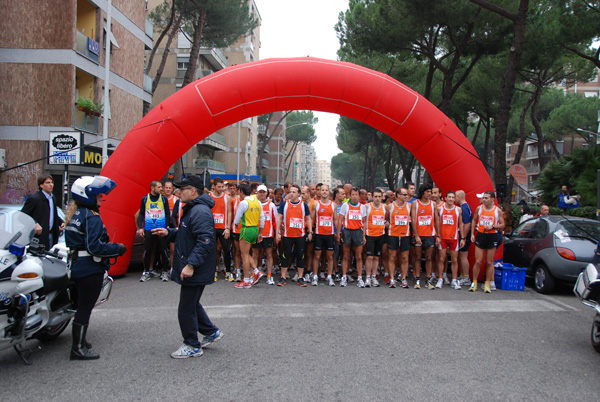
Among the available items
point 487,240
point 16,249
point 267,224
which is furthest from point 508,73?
point 16,249

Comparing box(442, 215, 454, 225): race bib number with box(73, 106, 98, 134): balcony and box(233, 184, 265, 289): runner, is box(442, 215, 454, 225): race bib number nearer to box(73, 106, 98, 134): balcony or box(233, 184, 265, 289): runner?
box(233, 184, 265, 289): runner

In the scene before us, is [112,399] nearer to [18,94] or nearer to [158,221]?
[158,221]

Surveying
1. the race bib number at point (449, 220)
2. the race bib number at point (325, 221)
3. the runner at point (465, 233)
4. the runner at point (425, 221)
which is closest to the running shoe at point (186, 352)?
the race bib number at point (325, 221)

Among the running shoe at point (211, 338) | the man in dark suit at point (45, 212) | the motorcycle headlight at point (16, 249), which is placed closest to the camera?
the motorcycle headlight at point (16, 249)

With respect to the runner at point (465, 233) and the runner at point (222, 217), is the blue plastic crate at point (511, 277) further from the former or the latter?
the runner at point (222, 217)

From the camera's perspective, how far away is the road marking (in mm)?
6722

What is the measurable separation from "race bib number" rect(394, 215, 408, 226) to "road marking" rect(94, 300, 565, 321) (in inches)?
79.7

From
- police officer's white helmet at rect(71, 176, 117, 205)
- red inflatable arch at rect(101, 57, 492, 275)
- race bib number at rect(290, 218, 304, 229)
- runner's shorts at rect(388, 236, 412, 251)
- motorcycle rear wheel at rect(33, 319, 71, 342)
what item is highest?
red inflatable arch at rect(101, 57, 492, 275)

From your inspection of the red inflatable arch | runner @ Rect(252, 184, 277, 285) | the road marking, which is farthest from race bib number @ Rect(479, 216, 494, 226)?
runner @ Rect(252, 184, 277, 285)

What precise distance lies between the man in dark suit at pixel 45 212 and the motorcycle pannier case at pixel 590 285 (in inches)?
279

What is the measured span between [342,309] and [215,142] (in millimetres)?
39871

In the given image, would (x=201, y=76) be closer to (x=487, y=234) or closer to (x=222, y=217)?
(x=222, y=217)

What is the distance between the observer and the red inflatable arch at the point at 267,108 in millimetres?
9820

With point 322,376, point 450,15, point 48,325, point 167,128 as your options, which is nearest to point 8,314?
point 48,325
